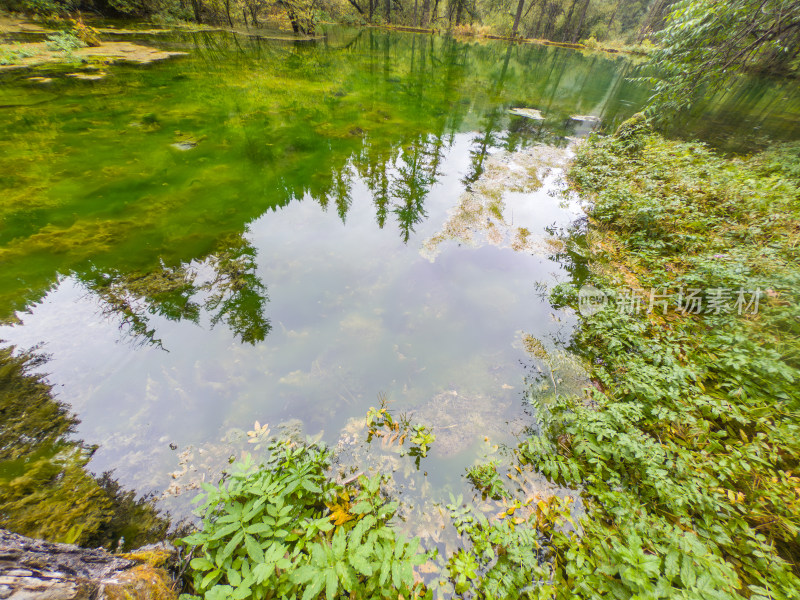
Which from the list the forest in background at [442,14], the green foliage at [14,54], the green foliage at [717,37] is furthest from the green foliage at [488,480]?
the forest in background at [442,14]

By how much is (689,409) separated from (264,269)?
478 cm

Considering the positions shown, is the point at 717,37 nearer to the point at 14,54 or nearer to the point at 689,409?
the point at 689,409

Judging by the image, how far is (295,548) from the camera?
1.65m

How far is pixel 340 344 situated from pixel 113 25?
27.2 metres

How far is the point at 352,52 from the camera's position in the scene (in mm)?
16688

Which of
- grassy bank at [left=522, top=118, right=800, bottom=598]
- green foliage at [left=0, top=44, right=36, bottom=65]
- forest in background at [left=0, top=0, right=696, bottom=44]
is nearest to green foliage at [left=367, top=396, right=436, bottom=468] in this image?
grassy bank at [left=522, top=118, right=800, bottom=598]

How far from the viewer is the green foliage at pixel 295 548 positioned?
1.52m

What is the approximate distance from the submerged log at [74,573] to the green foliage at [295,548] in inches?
8.1

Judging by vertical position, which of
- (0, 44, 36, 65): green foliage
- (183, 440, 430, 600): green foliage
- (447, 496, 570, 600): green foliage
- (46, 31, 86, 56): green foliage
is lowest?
(447, 496, 570, 600): green foliage

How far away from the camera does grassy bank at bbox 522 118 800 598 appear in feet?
5.66

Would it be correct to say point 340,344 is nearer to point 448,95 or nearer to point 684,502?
point 684,502

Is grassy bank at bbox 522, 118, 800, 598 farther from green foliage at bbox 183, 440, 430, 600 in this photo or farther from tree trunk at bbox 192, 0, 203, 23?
tree trunk at bbox 192, 0, 203, 23

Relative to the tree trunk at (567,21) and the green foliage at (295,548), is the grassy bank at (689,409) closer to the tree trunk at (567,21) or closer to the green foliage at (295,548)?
the green foliage at (295,548)

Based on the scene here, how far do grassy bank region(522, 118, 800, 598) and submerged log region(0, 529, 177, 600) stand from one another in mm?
2343
